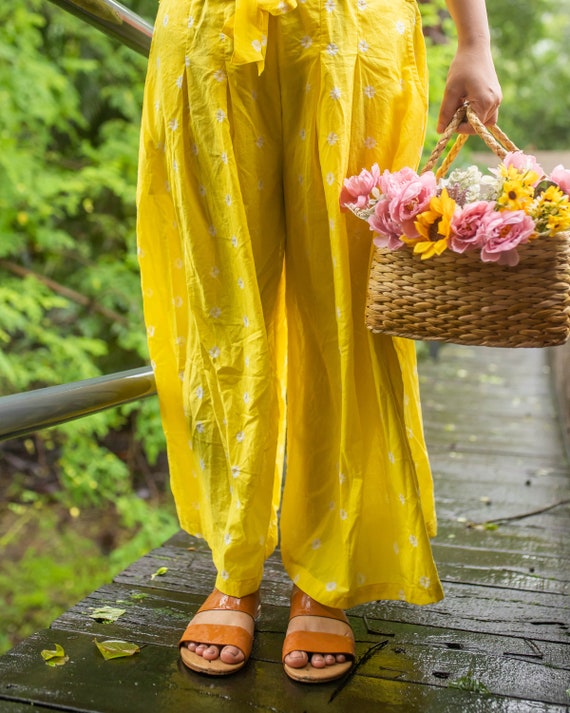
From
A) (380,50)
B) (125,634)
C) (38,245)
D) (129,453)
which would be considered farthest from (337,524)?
(129,453)

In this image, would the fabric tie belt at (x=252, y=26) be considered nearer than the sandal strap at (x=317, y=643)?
Yes

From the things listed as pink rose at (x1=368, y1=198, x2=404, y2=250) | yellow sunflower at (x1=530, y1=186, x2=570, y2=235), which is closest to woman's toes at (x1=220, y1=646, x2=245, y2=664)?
pink rose at (x1=368, y1=198, x2=404, y2=250)

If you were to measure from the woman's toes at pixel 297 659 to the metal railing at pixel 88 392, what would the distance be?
510 mm

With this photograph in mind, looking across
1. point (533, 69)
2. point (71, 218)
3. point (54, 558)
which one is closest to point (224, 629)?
point (54, 558)

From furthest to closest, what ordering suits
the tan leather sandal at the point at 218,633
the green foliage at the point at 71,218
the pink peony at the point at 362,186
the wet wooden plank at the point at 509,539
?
1. the green foliage at the point at 71,218
2. the wet wooden plank at the point at 509,539
3. the tan leather sandal at the point at 218,633
4. the pink peony at the point at 362,186

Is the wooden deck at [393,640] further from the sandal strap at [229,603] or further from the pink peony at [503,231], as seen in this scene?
the pink peony at [503,231]

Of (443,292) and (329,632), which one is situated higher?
(443,292)

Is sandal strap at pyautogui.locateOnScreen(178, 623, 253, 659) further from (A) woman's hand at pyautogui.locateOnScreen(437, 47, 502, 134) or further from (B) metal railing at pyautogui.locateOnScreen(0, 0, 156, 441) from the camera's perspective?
(A) woman's hand at pyautogui.locateOnScreen(437, 47, 502, 134)

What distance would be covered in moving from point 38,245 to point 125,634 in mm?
2447

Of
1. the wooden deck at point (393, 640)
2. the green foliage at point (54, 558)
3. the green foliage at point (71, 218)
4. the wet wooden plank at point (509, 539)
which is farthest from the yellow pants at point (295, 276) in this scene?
the green foliage at point (54, 558)

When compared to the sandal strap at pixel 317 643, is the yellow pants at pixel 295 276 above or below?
above

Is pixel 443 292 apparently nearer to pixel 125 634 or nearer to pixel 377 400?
pixel 377 400

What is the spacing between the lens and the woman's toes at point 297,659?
106cm

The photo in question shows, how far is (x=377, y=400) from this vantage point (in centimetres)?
113
